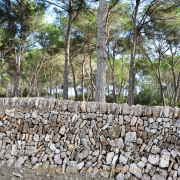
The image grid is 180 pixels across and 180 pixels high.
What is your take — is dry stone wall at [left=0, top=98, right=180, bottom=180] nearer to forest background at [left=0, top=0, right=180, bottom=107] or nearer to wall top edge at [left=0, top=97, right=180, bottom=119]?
wall top edge at [left=0, top=97, right=180, bottom=119]

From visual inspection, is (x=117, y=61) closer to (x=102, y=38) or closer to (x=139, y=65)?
(x=139, y=65)

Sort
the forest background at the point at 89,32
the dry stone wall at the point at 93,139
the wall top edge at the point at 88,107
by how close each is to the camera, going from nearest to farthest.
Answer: the dry stone wall at the point at 93,139 < the wall top edge at the point at 88,107 < the forest background at the point at 89,32

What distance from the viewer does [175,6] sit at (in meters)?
9.23

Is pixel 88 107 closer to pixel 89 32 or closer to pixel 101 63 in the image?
pixel 101 63

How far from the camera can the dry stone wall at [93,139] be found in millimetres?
3395

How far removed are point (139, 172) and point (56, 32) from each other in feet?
41.8

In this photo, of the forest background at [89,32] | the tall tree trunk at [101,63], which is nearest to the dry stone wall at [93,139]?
the tall tree trunk at [101,63]

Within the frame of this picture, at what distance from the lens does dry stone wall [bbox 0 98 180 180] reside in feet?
11.1

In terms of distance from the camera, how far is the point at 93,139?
12.5 ft

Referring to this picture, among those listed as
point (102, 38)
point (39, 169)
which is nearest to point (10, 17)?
point (102, 38)

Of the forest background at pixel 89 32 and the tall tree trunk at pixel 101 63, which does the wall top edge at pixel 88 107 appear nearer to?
the tall tree trunk at pixel 101 63

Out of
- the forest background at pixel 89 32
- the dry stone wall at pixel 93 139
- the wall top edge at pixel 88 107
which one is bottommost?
the dry stone wall at pixel 93 139

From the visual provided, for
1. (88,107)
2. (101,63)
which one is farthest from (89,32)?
(88,107)

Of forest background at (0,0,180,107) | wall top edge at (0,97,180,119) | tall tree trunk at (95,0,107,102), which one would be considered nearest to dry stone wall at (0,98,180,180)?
wall top edge at (0,97,180,119)
